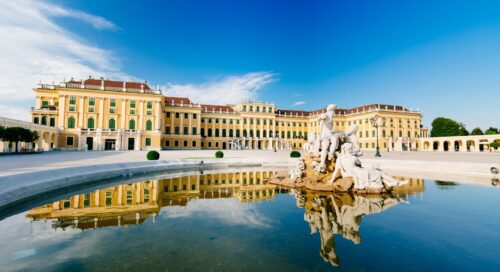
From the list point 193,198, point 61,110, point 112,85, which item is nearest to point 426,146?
point 193,198

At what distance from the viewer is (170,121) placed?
1981 inches

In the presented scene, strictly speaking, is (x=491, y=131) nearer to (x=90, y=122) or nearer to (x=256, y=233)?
(x=256, y=233)

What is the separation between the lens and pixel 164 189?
29.4 feet

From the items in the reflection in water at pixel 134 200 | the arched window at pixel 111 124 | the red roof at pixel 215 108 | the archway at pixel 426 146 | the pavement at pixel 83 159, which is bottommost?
the reflection in water at pixel 134 200

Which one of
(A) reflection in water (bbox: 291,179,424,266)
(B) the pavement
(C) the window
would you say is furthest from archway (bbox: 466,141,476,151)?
(C) the window

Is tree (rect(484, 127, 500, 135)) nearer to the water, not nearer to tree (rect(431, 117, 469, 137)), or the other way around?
tree (rect(431, 117, 469, 137))

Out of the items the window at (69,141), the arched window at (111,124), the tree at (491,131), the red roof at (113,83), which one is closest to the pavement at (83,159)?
the window at (69,141)

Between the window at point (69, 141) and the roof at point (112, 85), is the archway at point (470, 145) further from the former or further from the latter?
the window at point (69, 141)

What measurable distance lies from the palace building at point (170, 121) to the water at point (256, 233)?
35.7 metres

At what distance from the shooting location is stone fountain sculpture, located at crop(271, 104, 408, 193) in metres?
8.24

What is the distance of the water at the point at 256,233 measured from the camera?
3404 mm

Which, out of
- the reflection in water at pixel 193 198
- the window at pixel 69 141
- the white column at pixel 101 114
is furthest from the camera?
the white column at pixel 101 114

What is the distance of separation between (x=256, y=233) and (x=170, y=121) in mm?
49470

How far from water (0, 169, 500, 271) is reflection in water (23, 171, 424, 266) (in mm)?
32
